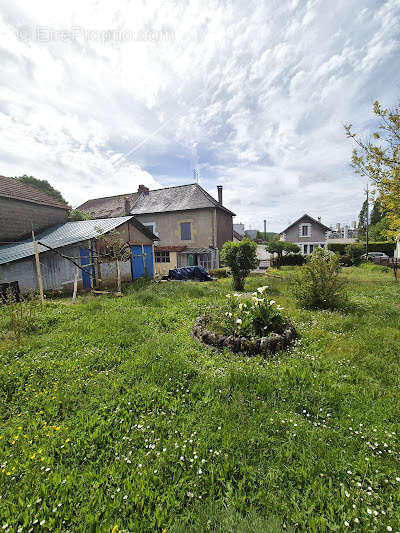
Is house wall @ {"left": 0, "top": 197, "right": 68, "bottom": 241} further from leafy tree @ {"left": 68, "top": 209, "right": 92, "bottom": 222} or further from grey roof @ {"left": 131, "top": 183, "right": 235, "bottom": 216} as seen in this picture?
grey roof @ {"left": 131, "top": 183, "right": 235, "bottom": 216}

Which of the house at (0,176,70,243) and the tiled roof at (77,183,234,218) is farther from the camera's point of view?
the tiled roof at (77,183,234,218)

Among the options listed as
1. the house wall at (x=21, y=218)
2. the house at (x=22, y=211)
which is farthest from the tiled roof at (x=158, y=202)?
the house wall at (x=21, y=218)

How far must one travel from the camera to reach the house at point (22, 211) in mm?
12984

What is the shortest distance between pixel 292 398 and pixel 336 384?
2.77 ft

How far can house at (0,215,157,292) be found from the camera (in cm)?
991

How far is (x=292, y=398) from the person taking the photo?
3287 millimetres

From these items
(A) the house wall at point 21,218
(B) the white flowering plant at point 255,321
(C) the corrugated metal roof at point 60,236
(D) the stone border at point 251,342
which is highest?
(A) the house wall at point 21,218

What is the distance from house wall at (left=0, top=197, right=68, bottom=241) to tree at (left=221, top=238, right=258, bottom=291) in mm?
12544

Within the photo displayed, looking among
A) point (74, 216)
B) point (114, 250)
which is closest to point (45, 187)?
point (74, 216)

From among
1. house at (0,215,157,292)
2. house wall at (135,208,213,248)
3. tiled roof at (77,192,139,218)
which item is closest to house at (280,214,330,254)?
house wall at (135,208,213,248)

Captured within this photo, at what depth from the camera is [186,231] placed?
21.6m

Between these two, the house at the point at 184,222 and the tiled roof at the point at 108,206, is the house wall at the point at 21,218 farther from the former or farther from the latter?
the tiled roof at the point at 108,206

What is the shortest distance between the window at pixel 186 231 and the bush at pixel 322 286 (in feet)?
47.9

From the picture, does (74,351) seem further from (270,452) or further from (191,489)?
(270,452)
